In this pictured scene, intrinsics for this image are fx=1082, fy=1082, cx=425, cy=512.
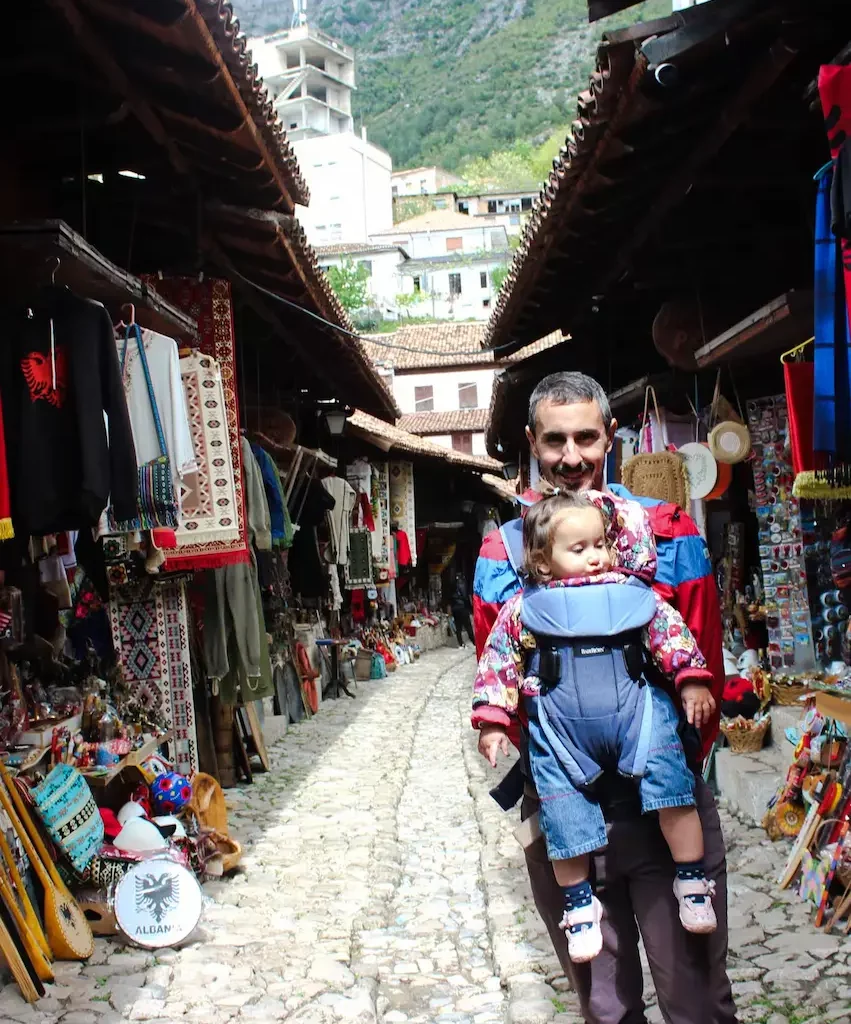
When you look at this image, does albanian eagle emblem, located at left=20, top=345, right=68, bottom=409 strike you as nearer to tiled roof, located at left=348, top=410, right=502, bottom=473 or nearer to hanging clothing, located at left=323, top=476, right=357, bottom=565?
hanging clothing, located at left=323, top=476, right=357, bottom=565

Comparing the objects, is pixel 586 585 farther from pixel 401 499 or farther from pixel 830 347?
pixel 401 499

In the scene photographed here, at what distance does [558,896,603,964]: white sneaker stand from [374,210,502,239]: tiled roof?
79.6 m

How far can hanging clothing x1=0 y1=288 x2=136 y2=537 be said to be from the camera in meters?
4.30

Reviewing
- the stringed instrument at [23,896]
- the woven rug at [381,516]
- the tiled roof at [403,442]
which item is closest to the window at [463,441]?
the tiled roof at [403,442]

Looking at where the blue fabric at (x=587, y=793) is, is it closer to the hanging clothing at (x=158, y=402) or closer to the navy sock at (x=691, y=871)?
the navy sock at (x=691, y=871)

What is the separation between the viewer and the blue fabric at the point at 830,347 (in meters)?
3.91

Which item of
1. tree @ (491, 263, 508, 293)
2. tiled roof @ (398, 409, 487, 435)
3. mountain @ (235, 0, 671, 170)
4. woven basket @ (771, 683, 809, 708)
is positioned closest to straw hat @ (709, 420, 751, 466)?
woven basket @ (771, 683, 809, 708)

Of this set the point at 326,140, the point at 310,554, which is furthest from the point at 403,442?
the point at 326,140

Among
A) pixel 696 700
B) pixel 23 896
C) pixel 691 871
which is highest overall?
pixel 696 700

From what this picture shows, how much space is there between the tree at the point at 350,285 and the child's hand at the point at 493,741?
60864 millimetres

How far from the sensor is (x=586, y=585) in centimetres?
280

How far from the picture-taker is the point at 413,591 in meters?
28.5

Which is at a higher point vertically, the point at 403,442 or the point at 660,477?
the point at 403,442

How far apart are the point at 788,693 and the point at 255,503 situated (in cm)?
440
